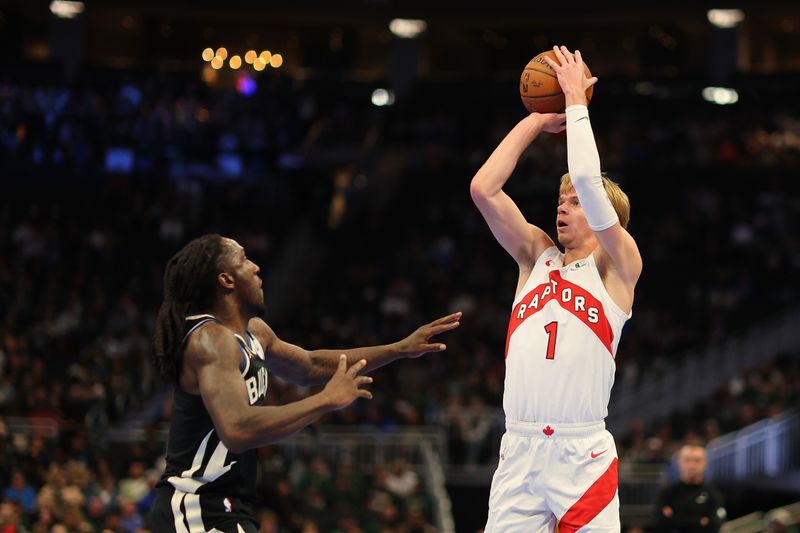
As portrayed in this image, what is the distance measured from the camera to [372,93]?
2848cm

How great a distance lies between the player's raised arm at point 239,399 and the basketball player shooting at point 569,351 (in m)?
1.03

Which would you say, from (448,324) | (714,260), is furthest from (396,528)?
(714,260)

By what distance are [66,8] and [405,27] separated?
769cm

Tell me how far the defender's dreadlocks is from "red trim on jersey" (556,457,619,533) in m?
1.87

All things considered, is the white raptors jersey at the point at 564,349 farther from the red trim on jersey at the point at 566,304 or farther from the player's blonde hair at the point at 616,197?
the player's blonde hair at the point at 616,197

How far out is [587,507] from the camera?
5.69 meters

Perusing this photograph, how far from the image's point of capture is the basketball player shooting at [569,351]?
572 centimetres

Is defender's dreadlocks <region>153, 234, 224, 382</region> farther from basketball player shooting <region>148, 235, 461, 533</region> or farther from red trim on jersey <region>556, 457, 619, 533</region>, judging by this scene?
red trim on jersey <region>556, 457, 619, 533</region>

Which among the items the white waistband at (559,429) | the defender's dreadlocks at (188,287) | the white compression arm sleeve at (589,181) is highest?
the white compression arm sleeve at (589,181)

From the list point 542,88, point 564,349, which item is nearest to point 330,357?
point 564,349

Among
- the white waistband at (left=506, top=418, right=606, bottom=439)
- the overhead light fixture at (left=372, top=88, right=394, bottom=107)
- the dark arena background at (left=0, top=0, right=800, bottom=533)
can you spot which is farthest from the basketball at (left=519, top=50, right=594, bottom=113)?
the overhead light fixture at (left=372, top=88, right=394, bottom=107)

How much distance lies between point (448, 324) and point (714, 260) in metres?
18.8

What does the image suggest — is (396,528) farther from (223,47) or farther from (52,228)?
(223,47)

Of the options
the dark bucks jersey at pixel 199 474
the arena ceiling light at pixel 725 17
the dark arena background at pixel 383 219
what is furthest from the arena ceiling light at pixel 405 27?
the dark bucks jersey at pixel 199 474
